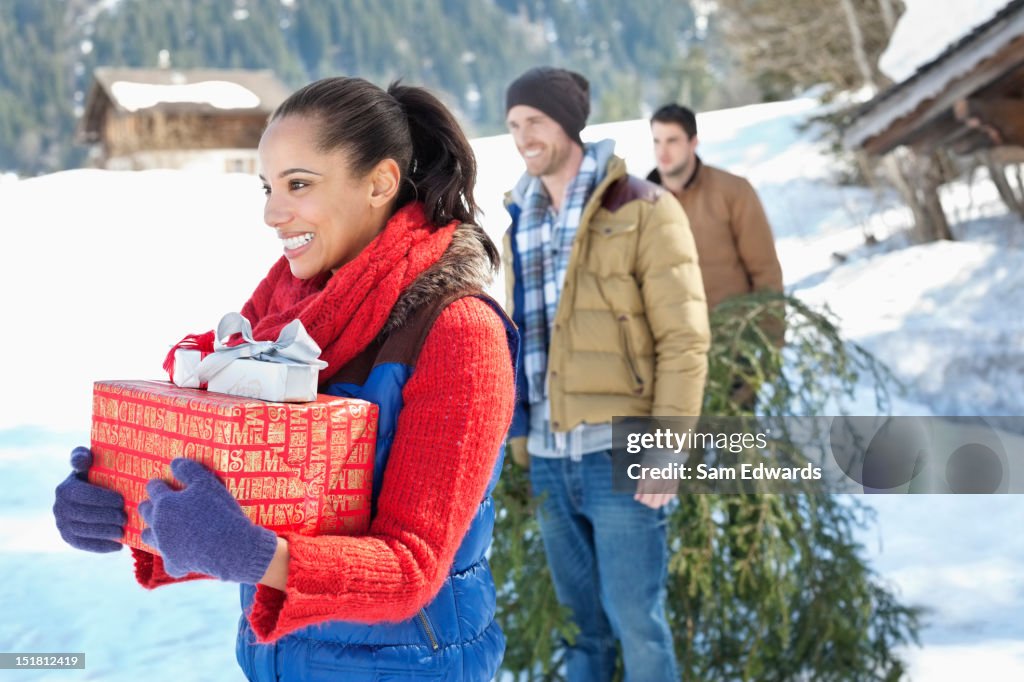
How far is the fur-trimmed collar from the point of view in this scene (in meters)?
1.55

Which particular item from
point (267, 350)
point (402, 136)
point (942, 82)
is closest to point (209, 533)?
point (267, 350)

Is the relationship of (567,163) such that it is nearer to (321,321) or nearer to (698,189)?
(698,189)

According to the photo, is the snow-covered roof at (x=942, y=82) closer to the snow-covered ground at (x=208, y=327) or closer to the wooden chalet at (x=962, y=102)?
the wooden chalet at (x=962, y=102)

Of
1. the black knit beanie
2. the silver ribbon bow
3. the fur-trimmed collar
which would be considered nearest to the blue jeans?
the black knit beanie

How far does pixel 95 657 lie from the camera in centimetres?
492

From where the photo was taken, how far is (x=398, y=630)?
62.2 inches

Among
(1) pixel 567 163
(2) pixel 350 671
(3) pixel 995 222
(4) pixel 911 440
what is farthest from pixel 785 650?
(3) pixel 995 222

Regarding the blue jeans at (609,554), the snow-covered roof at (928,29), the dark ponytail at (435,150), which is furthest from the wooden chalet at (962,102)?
the dark ponytail at (435,150)

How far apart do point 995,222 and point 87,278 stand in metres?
11.5

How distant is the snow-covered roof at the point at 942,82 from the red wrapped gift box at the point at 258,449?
4.54 m

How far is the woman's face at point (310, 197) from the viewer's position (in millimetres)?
1604

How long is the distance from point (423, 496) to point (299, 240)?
45 cm

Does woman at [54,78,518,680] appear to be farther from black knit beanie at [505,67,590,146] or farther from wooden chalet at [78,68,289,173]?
wooden chalet at [78,68,289,173]

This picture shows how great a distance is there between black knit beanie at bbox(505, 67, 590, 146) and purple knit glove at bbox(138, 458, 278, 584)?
207 cm
